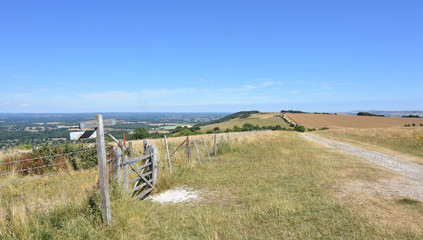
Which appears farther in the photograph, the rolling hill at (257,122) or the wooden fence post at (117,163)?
the rolling hill at (257,122)

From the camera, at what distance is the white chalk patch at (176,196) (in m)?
8.07

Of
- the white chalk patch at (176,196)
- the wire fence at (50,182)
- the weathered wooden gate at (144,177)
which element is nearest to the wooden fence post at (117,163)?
the wire fence at (50,182)

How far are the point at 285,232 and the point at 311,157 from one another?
35.0 ft

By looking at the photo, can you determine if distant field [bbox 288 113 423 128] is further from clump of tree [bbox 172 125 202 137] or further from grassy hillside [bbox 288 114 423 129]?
clump of tree [bbox 172 125 202 137]

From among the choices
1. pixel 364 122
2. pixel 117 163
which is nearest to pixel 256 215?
pixel 117 163

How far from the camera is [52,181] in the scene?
8.95 meters

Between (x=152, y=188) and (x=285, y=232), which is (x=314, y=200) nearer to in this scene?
(x=285, y=232)

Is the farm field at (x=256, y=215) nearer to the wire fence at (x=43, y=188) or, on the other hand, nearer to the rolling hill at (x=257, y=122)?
the wire fence at (x=43, y=188)

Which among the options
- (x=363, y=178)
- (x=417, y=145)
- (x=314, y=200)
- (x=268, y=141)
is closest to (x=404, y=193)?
(x=363, y=178)

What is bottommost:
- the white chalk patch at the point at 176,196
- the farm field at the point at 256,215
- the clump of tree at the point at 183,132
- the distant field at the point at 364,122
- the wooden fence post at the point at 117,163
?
the clump of tree at the point at 183,132

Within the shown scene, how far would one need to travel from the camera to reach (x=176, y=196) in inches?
336

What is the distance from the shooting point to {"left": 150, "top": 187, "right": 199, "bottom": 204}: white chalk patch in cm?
807

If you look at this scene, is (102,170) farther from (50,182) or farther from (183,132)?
(183,132)

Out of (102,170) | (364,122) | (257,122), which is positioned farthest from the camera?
(257,122)
